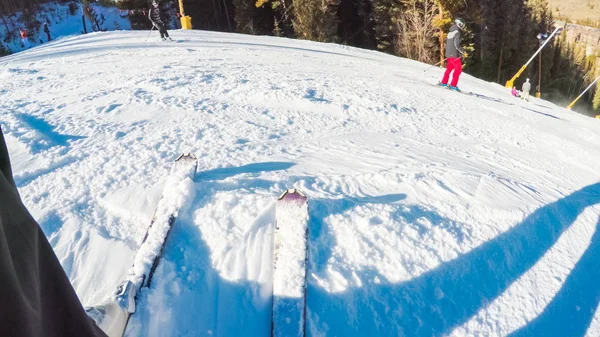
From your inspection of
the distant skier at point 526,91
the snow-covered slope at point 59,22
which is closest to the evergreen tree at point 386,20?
the distant skier at point 526,91

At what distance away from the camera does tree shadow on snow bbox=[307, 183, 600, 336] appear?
197 cm

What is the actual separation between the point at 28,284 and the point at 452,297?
209cm

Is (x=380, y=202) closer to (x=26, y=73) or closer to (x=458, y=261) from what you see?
(x=458, y=261)

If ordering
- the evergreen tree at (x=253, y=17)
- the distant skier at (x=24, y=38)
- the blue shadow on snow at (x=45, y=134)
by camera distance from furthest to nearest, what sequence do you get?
the evergreen tree at (x=253, y=17) → the distant skier at (x=24, y=38) → the blue shadow on snow at (x=45, y=134)

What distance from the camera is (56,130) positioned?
418 centimetres

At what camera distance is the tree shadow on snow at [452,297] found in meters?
1.97

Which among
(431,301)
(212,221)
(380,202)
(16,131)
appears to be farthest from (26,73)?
(431,301)

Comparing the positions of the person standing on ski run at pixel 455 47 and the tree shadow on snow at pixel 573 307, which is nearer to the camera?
the tree shadow on snow at pixel 573 307

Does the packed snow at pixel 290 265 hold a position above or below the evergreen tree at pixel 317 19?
below

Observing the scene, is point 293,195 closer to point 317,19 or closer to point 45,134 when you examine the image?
point 45,134

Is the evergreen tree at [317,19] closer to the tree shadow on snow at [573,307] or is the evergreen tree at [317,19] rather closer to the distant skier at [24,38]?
the distant skier at [24,38]

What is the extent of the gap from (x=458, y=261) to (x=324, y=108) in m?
3.31

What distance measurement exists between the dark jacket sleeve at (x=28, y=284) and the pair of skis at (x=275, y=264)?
1.88ft

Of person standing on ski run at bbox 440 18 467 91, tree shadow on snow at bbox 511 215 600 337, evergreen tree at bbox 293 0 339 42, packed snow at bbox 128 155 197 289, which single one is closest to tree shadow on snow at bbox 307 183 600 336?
tree shadow on snow at bbox 511 215 600 337
